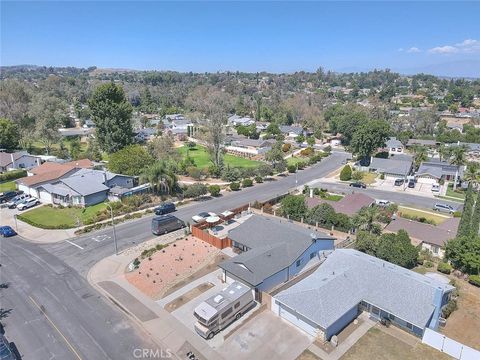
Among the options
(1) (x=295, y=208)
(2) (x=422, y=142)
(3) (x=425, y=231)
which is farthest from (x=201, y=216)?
(2) (x=422, y=142)

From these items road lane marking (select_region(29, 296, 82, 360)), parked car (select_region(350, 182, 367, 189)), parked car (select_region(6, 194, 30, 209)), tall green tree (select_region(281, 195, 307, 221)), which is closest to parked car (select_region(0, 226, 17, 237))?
parked car (select_region(6, 194, 30, 209))

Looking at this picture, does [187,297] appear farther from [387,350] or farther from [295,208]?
[295,208]

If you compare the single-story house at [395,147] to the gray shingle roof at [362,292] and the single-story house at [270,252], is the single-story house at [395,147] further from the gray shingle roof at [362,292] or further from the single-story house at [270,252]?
the gray shingle roof at [362,292]

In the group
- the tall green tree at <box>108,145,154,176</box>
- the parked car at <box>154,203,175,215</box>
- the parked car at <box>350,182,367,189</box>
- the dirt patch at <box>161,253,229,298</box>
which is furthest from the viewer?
the parked car at <box>350,182,367,189</box>

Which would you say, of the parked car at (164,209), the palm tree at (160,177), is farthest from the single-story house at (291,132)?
the parked car at (164,209)

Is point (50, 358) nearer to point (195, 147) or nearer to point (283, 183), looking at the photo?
point (283, 183)

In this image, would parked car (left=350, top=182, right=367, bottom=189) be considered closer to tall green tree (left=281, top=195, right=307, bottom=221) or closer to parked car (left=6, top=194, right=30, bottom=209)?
tall green tree (left=281, top=195, right=307, bottom=221)

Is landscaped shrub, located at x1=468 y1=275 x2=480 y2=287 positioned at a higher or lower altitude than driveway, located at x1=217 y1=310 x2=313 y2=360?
higher
